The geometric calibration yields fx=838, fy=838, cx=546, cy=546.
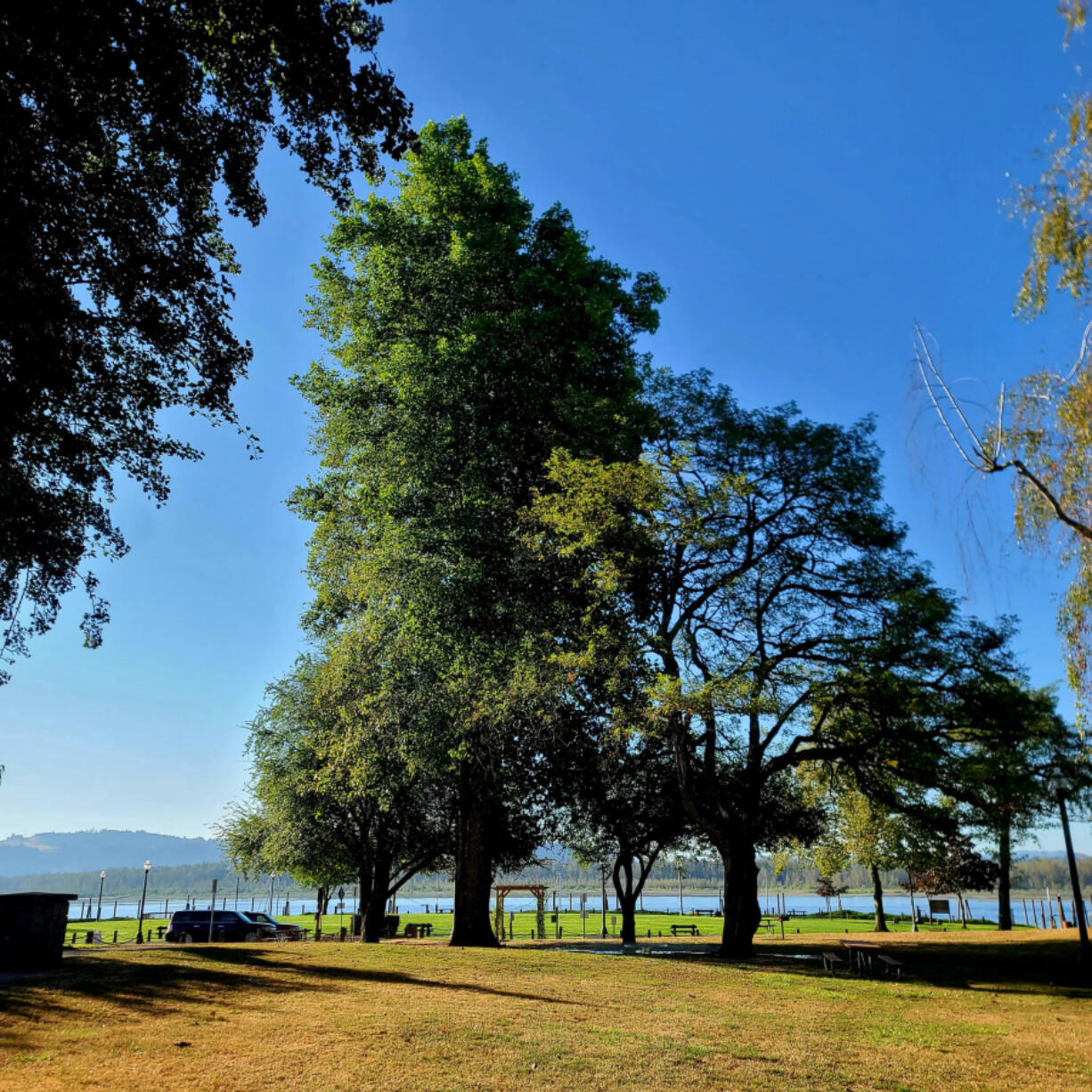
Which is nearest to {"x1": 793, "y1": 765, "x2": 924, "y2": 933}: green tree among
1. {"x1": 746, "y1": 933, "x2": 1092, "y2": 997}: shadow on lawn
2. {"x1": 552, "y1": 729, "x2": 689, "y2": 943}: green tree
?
{"x1": 552, "y1": 729, "x2": 689, "y2": 943}: green tree

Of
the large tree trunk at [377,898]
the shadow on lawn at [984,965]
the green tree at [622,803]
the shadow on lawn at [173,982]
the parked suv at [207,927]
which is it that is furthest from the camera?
the large tree trunk at [377,898]

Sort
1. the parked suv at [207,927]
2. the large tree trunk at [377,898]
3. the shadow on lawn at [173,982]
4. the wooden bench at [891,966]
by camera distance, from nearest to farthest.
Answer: the shadow on lawn at [173,982] → the wooden bench at [891,966] → the parked suv at [207,927] → the large tree trunk at [377,898]

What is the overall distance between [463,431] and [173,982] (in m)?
14.8

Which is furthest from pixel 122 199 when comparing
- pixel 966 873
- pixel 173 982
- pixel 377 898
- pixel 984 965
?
pixel 966 873

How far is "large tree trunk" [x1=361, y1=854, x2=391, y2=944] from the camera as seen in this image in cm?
3622

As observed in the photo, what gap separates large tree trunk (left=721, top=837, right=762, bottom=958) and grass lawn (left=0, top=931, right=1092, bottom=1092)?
175 inches

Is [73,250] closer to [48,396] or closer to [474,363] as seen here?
[48,396]

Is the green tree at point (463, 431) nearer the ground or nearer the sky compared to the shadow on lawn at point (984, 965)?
nearer the sky

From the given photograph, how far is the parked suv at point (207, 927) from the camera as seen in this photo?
35.9 m

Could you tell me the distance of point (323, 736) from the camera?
82.6 feet

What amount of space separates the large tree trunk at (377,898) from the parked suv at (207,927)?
474 cm

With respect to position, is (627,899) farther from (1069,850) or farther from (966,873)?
(966,873)

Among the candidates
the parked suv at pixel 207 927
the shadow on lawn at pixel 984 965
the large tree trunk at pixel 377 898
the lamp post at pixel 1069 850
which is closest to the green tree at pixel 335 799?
the large tree trunk at pixel 377 898

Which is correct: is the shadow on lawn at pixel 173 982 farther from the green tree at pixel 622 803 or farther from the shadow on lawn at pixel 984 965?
the shadow on lawn at pixel 984 965
